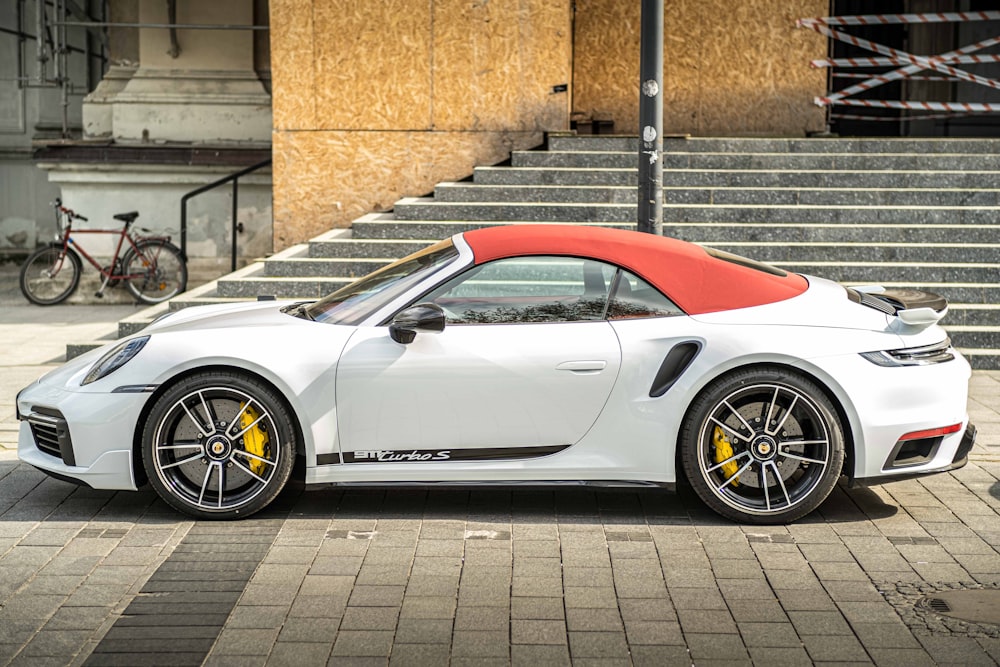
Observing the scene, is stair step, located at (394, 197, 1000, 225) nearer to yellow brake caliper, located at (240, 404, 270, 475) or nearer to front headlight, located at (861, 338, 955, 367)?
front headlight, located at (861, 338, 955, 367)

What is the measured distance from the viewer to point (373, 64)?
1351 cm

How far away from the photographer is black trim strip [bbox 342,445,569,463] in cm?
576

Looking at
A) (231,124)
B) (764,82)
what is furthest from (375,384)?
(231,124)

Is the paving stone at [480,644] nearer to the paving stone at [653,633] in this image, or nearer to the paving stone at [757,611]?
the paving stone at [653,633]

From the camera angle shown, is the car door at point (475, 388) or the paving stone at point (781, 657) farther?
the car door at point (475, 388)

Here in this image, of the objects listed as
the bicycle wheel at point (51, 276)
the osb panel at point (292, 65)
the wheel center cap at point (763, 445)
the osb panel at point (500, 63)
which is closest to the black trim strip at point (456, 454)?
the wheel center cap at point (763, 445)

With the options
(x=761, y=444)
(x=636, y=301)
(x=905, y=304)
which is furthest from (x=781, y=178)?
(x=761, y=444)

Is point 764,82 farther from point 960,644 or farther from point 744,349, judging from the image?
point 960,644

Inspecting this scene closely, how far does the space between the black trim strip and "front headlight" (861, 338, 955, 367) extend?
1417mm

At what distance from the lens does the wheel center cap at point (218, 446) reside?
576 centimetres

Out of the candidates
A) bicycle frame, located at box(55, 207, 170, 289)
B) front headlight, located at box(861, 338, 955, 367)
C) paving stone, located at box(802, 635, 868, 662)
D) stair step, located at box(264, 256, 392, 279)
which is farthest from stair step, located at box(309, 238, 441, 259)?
paving stone, located at box(802, 635, 868, 662)

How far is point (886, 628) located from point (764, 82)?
10919mm

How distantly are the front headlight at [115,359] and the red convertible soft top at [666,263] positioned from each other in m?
1.58

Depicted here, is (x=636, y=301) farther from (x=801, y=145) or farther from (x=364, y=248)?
(x=801, y=145)
